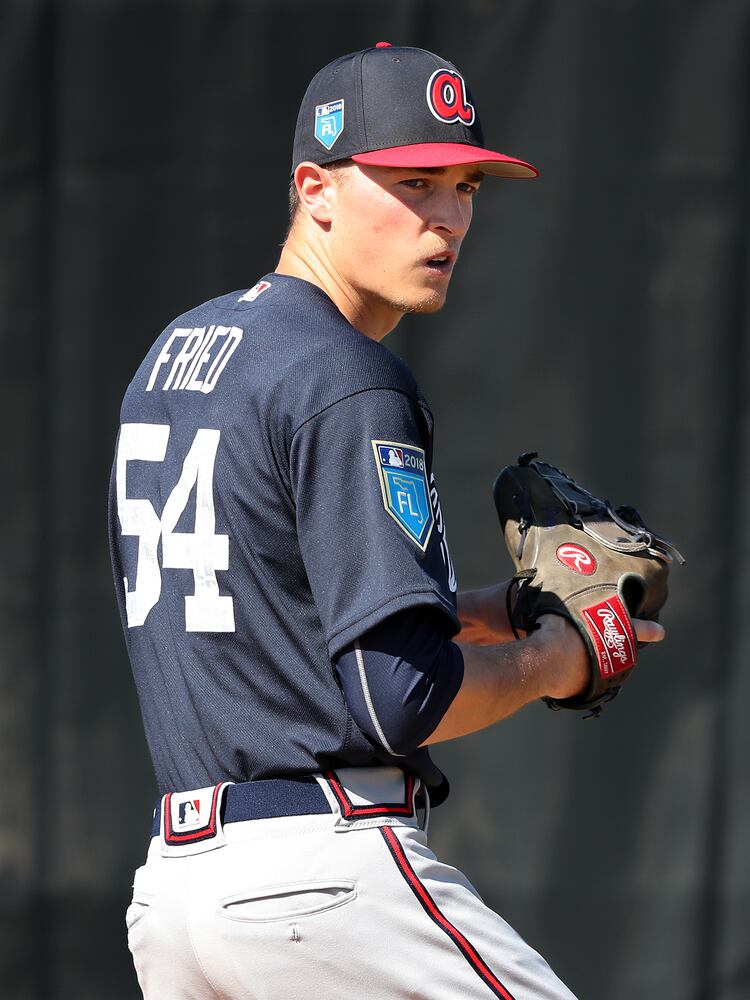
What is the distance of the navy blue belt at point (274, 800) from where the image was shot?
154cm

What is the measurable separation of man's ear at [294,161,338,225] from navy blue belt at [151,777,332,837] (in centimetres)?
68

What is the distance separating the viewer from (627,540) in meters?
1.92

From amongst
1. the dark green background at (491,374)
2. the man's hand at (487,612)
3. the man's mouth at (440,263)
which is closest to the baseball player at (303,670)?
the man's mouth at (440,263)

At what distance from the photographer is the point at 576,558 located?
6.07ft

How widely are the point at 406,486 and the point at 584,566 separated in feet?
1.41

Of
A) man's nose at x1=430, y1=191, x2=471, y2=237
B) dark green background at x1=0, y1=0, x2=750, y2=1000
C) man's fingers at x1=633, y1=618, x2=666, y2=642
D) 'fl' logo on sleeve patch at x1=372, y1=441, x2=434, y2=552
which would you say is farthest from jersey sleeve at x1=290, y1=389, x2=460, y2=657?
→ dark green background at x1=0, y1=0, x2=750, y2=1000

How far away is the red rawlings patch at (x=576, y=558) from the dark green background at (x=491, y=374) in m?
1.22

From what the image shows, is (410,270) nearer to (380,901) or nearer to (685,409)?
(380,901)

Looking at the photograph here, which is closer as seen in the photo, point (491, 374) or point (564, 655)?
point (564, 655)

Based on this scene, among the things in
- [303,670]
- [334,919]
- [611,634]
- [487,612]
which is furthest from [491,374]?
[334,919]

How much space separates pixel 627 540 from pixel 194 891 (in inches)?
29.6

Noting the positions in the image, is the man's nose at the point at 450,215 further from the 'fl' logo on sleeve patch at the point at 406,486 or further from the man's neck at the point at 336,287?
the 'fl' logo on sleeve patch at the point at 406,486

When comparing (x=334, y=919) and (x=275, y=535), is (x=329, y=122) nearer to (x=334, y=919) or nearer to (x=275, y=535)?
(x=275, y=535)

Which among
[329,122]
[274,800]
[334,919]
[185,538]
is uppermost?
[329,122]
